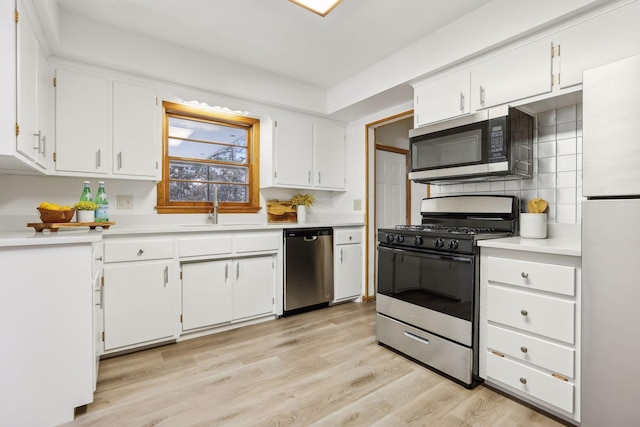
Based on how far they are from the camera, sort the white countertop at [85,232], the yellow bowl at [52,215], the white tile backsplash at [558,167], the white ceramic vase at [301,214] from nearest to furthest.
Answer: the white countertop at [85,232] < the yellow bowl at [52,215] < the white tile backsplash at [558,167] < the white ceramic vase at [301,214]

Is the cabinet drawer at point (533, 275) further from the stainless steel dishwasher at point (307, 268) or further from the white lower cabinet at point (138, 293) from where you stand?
the white lower cabinet at point (138, 293)

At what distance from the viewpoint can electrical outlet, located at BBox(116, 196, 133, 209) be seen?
2713 mm

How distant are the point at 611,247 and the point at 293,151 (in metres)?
2.80

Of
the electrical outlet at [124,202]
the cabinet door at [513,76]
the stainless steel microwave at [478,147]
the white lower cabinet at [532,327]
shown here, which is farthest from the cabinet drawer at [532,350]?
the electrical outlet at [124,202]

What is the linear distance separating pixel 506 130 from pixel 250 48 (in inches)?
84.6

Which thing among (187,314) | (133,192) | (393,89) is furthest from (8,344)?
(393,89)

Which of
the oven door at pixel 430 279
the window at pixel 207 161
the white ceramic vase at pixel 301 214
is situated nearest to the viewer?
the oven door at pixel 430 279

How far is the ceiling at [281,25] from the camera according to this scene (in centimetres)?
218

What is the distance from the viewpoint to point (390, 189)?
166 inches

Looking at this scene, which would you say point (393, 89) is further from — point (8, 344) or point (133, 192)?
point (8, 344)

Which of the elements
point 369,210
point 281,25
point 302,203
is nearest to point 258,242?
point 302,203

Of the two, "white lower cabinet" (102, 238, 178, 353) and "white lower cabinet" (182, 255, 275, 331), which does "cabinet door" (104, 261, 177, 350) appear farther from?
"white lower cabinet" (182, 255, 275, 331)

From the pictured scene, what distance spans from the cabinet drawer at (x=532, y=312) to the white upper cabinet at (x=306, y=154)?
2.27m

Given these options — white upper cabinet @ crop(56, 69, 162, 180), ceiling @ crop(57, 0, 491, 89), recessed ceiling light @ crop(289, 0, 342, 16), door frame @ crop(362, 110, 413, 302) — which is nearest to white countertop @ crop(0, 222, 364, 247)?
door frame @ crop(362, 110, 413, 302)
